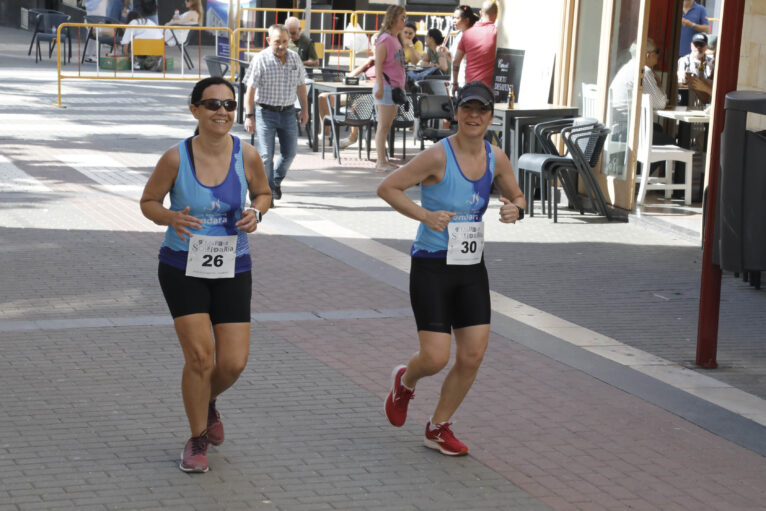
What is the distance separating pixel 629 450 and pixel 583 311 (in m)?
3.12

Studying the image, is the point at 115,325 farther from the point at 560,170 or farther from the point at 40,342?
the point at 560,170

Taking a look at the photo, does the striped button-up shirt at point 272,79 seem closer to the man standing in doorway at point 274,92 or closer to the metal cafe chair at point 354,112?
the man standing in doorway at point 274,92

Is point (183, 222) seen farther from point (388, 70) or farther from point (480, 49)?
point (480, 49)

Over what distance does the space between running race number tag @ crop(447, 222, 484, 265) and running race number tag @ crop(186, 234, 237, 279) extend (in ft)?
3.34

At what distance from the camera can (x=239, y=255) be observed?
215 inches

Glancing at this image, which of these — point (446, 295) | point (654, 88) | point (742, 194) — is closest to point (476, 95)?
point (446, 295)

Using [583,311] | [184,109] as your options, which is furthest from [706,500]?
[184,109]

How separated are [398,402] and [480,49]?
1038cm

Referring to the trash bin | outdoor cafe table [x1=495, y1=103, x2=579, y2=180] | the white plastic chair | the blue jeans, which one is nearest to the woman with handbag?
outdoor cafe table [x1=495, y1=103, x2=579, y2=180]

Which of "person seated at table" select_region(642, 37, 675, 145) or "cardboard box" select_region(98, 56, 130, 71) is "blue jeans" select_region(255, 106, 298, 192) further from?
"cardboard box" select_region(98, 56, 130, 71)

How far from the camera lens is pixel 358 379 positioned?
7074 millimetres

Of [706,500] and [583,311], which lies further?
[583,311]

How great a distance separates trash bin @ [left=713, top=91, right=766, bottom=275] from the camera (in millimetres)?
7246

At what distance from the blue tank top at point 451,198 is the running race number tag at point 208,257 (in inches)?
34.1
